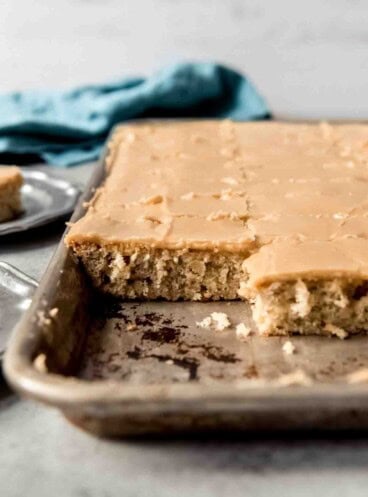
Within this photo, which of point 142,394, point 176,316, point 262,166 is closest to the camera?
point 142,394

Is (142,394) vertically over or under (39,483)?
over

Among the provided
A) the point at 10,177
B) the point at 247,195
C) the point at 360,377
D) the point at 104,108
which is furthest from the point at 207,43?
the point at 360,377

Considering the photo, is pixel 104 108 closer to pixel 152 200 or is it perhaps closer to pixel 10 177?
pixel 10 177

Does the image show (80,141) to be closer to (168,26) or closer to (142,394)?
(168,26)

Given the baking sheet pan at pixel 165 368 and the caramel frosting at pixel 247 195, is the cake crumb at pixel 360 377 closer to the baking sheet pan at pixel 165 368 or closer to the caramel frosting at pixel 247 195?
the baking sheet pan at pixel 165 368

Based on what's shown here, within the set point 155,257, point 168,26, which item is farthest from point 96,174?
point 168,26

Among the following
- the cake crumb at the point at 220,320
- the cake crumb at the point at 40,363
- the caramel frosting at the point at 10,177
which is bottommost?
the caramel frosting at the point at 10,177

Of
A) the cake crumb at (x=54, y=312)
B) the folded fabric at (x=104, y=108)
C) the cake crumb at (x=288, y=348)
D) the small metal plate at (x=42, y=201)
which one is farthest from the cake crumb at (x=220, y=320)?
the folded fabric at (x=104, y=108)
